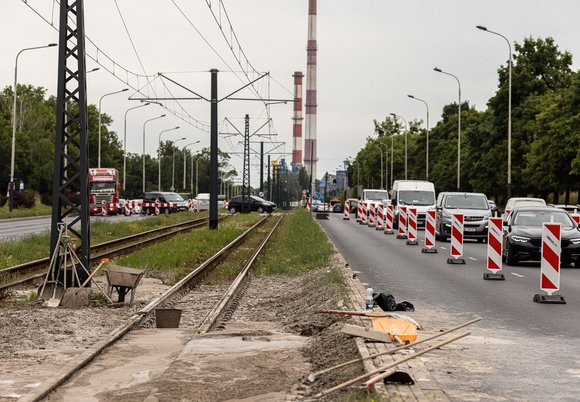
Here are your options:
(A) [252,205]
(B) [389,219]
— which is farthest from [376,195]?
(A) [252,205]

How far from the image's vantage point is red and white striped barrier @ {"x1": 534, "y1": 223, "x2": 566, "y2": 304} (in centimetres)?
1705

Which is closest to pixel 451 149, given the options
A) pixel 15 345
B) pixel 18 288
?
pixel 18 288

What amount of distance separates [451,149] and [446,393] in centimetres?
11252

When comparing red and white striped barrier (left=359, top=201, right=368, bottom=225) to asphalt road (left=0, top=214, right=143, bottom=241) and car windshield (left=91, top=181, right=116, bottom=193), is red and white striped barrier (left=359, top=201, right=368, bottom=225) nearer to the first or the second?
asphalt road (left=0, top=214, right=143, bottom=241)

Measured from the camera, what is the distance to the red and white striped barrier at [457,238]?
86.4 feet

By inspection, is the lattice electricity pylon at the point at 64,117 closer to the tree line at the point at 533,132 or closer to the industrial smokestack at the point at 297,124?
the tree line at the point at 533,132

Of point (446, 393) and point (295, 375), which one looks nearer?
point (446, 393)

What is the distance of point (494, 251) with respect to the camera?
861 inches

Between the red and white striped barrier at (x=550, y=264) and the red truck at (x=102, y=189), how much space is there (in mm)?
58636

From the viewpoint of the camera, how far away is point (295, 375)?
9.63 m

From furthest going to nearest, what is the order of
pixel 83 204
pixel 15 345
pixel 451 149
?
1. pixel 451 149
2. pixel 83 204
3. pixel 15 345

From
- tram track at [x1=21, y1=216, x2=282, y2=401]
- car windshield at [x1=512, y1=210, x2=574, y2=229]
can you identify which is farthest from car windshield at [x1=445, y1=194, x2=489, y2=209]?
tram track at [x1=21, y1=216, x2=282, y2=401]

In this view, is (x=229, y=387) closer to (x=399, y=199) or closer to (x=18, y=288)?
(x=18, y=288)

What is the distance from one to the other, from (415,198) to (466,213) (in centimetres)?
1246
